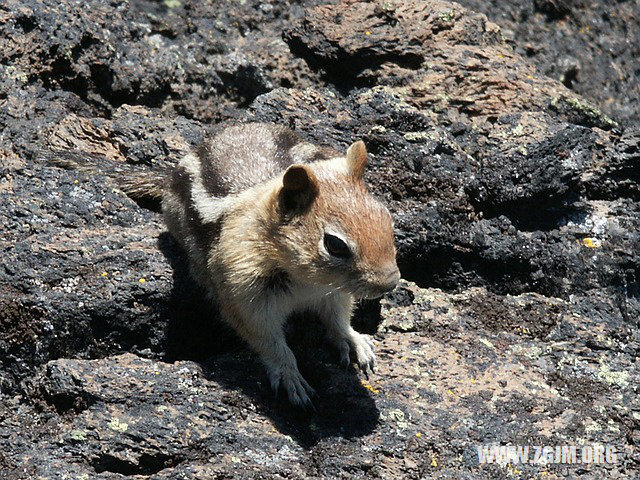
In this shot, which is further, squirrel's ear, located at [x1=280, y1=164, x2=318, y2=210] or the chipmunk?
squirrel's ear, located at [x1=280, y1=164, x2=318, y2=210]

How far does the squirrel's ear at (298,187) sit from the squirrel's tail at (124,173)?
4.18 ft

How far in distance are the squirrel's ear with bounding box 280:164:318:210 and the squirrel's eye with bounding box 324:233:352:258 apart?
0.26 m

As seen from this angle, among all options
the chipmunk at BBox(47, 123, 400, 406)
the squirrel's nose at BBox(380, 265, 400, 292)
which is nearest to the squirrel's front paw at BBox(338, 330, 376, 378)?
the chipmunk at BBox(47, 123, 400, 406)

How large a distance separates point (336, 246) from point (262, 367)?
34.5 inches

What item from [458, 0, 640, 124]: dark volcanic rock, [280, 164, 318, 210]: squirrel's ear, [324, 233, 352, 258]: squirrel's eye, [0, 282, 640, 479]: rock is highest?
[458, 0, 640, 124]: dark volcanic rock

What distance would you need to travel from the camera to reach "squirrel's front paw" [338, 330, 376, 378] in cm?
493

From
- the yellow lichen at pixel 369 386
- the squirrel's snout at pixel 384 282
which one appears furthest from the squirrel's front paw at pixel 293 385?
the squirrel's snout at pixel 384 282

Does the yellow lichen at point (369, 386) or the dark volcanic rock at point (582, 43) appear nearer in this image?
the yellow lichen at point (369, 386)

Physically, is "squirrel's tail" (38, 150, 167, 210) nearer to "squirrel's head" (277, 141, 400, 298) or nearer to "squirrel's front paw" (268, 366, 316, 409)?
"squirrel's head" (277, 141, 400, 298)

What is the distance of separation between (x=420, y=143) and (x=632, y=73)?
2677mm

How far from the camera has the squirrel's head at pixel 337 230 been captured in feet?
14.6

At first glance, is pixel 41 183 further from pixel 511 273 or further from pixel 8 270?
pixel 511 273

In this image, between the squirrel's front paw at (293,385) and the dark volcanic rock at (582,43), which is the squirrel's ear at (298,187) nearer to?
the squirrel's front paw at (293,385)

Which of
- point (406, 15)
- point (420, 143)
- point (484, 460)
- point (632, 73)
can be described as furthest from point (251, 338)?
point (632, 73)
